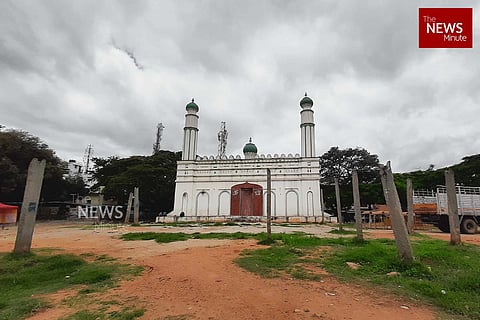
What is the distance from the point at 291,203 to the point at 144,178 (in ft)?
52.6

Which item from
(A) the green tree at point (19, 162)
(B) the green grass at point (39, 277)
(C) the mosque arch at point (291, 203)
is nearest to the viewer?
(B) the green grass at point (39, 277)

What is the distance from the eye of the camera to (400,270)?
20.6ft

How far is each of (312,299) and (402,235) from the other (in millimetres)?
3236

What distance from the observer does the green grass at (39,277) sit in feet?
15.0

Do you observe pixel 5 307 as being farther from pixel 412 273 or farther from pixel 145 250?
pixel 412 273

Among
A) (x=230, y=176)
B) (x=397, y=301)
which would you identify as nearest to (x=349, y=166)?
(x=230, y=176)

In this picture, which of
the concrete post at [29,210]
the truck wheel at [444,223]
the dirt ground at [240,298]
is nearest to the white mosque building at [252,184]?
the truck wheel at [444,223]

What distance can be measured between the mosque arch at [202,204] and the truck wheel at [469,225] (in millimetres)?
22408

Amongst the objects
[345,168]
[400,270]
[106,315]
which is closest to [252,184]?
[345,168]

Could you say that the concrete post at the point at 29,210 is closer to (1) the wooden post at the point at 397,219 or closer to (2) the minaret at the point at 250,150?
(1) the wooden post at the point at 397,219

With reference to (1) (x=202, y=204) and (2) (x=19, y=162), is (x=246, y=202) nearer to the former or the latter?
(1) (x=202, y=204)

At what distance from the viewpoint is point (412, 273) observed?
19.7 feet

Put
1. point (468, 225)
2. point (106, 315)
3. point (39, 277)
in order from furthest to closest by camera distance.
A: 1. point (468, 225)
2. point (39, 277)
3. point (106, 315)

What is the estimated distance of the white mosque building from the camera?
32.1 metres
